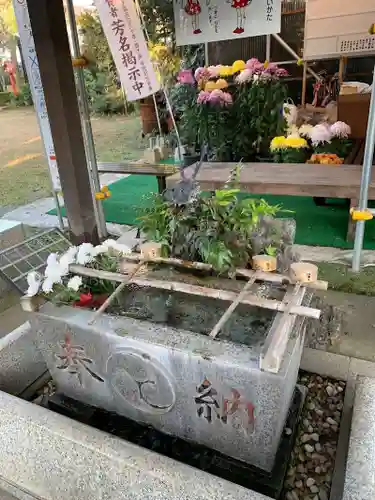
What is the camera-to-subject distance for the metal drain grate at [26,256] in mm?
2855

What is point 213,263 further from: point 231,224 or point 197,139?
point 197,139

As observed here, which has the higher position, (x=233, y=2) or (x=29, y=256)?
(x=233, y=2)

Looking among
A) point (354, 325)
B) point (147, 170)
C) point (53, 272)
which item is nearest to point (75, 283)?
point (53, 272)

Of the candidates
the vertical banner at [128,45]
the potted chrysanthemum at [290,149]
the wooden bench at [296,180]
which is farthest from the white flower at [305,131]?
the vertical banner at [128,45]

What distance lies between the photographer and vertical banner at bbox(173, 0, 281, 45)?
3809mm

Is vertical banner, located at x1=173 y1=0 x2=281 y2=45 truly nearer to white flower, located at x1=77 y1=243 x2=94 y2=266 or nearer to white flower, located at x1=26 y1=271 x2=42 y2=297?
white flower, located at x1=77 y1=243 x2=94 y2=266

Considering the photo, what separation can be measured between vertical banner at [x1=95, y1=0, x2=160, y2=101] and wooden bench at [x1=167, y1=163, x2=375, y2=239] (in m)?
1.22

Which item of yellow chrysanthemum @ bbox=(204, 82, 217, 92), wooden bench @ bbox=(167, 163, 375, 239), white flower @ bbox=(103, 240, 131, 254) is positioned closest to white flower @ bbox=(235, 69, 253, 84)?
yellow chrysanthemum @ bbox=(204, 82, 217, 92)

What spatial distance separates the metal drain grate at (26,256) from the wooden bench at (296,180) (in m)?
1.50

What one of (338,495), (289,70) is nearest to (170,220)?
(338,495)

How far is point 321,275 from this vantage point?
3.42 m

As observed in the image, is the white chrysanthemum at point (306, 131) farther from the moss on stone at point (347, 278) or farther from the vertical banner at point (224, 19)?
the moss on stone at point (347, 278)

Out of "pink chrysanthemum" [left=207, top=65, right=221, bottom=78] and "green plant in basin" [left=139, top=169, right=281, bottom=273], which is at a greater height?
"pink chrysanthemum" [left=207, top=65, right=221, bottom=78]

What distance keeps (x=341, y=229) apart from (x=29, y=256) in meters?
3.20
